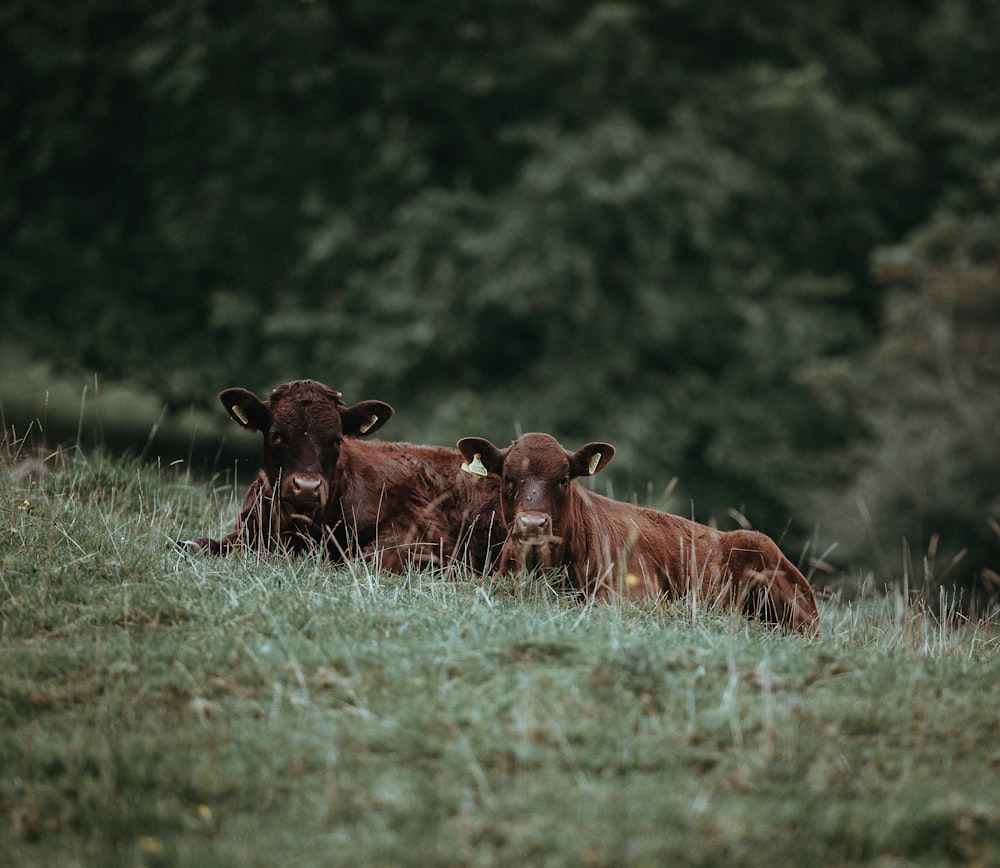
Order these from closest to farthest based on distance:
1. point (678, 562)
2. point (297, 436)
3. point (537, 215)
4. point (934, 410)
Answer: point (297, 436), point (678, 562), point (934, 410), point (537, 215)

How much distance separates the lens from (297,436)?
7.62 metres

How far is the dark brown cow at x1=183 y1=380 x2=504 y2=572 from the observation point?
7566 millimetres

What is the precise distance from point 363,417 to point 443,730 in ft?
12.8

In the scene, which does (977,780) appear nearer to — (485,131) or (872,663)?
(872,663)

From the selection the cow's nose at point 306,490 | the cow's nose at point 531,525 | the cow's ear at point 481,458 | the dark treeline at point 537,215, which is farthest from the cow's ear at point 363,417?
the dark treeline at point 537,215

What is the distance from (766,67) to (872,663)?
19034mm

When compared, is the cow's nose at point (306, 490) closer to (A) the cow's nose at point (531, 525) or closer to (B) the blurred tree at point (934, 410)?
(A) the cow's nose at point (531, 525)

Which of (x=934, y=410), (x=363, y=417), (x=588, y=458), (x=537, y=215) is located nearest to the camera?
(x=588, y=458)

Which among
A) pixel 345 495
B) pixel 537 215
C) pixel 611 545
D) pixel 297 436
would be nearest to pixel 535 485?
pixel 611 545

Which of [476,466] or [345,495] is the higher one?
[476,466]

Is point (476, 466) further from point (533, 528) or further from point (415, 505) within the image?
point (533, 528)

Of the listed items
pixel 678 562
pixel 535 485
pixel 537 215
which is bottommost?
pixel 678 562

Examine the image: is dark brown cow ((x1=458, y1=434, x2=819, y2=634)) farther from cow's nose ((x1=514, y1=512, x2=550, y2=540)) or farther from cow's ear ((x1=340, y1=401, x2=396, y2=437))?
cow's ear ((x1=340, y1=401, x2=396, y2=437))

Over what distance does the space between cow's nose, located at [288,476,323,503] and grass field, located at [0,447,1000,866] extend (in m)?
0.89
